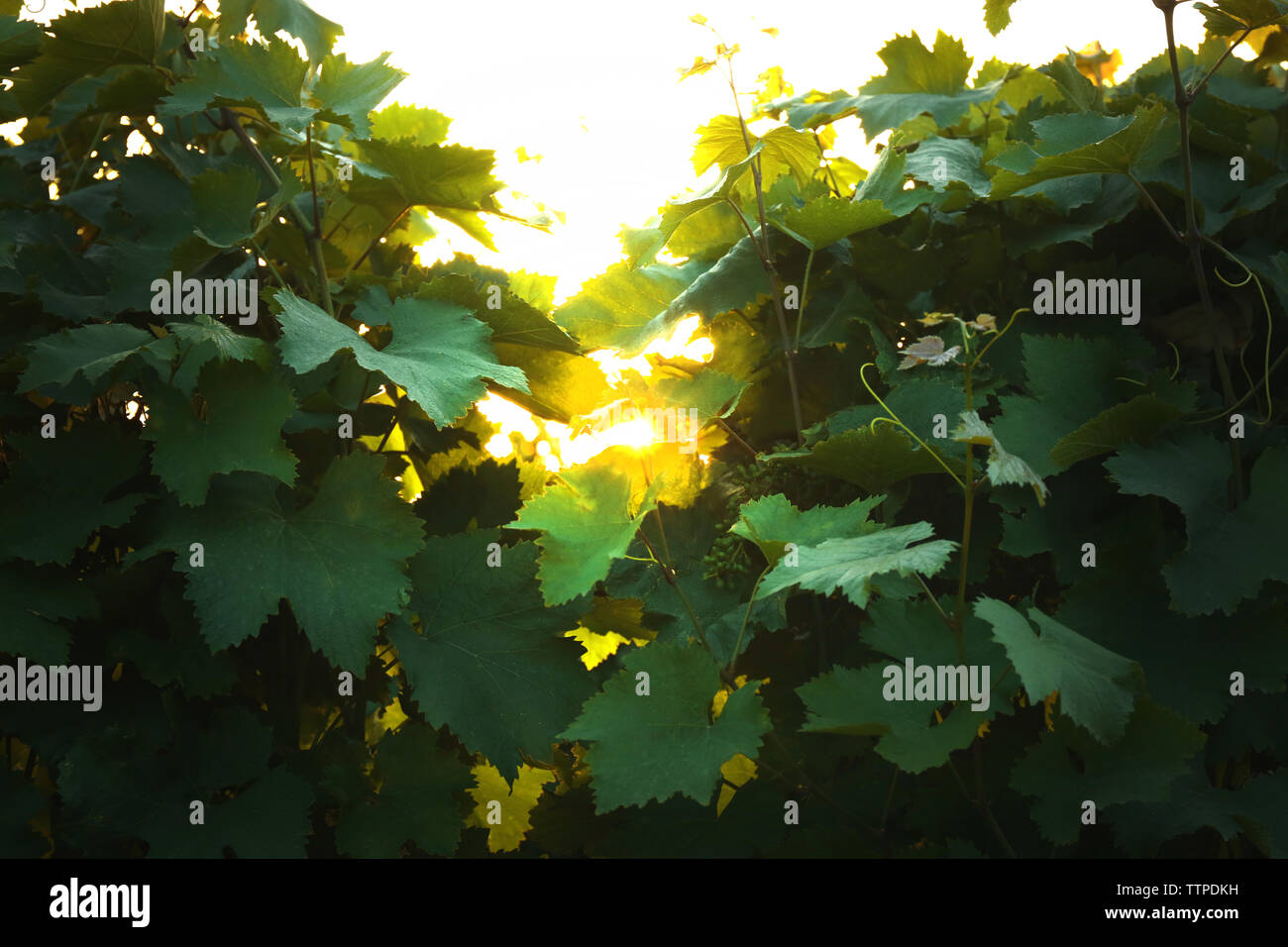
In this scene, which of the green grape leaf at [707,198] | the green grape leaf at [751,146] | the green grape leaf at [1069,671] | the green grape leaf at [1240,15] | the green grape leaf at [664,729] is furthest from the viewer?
the green grape leaf at [751,146]

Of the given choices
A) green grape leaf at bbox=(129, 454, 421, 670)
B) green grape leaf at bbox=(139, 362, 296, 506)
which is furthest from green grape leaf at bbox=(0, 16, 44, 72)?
green grape leaf at bbox=(129, 454, 421, 670)

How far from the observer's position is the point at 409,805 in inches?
45.3

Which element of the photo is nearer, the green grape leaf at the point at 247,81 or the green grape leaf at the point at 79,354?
the green grape leaf at the point at 79,354

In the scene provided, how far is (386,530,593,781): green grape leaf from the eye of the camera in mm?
1102

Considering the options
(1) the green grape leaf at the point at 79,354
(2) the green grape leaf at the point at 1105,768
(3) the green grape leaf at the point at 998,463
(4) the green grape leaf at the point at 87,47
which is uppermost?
(4) the green grape leaf at the point at 87,47

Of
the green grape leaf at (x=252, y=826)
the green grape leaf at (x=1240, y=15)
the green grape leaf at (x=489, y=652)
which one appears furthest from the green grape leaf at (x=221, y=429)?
the green grape leaf at (x=1240, y=15)

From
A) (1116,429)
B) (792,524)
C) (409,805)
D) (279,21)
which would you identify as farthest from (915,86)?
(409,805)

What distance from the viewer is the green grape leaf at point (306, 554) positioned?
1.02 m

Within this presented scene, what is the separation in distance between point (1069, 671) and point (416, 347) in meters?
0.78

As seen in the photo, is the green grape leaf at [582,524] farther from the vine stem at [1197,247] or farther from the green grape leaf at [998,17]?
the green grape leaf at [998,17]

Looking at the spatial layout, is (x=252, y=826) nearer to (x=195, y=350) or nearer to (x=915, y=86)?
(x=195, y=350)

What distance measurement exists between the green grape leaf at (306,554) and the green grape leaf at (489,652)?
0.08 m

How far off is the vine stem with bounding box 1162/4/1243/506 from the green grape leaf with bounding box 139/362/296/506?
103cm
